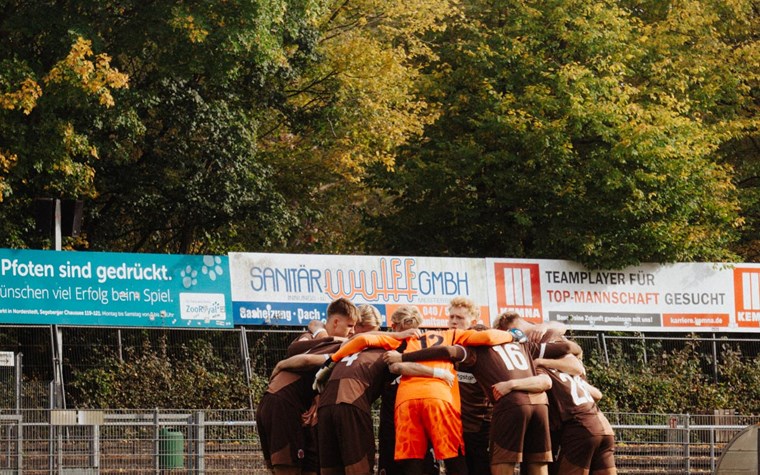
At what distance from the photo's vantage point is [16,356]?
23.5 m

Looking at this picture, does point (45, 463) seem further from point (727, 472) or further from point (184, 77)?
point (184, 77)

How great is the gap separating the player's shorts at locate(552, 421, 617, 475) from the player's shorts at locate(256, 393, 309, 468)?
8.05 ft

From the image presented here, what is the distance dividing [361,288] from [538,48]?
416 inches

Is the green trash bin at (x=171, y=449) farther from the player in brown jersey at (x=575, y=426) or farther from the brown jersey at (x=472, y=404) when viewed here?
the player in brown jersey at (x=575, y=426)

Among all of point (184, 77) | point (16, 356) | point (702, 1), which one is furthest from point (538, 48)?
point (16, 356)

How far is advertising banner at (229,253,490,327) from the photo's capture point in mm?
27281

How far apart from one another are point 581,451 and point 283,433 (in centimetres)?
279

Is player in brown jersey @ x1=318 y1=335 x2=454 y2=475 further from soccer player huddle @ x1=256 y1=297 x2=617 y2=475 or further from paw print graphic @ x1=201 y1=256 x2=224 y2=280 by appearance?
paw print graphic @ x1=201 y1=256 x2=224 y2=280

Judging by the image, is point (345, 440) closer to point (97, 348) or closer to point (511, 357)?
point (511, 357)

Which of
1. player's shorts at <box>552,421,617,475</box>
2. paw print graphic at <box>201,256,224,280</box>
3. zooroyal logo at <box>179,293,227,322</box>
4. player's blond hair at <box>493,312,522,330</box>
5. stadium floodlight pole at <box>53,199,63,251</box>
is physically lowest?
player's shorts at <box>552,421,617,475</box>

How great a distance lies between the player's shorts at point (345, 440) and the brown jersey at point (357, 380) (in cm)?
7

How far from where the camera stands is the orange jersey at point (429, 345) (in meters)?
13.0

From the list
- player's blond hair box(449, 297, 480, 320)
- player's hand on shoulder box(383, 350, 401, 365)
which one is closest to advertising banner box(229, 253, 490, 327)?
player's blond hair box(449, 297, 480, 320)

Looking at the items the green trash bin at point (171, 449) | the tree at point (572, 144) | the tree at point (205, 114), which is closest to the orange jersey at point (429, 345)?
the green trash bin at point (171, 449)
